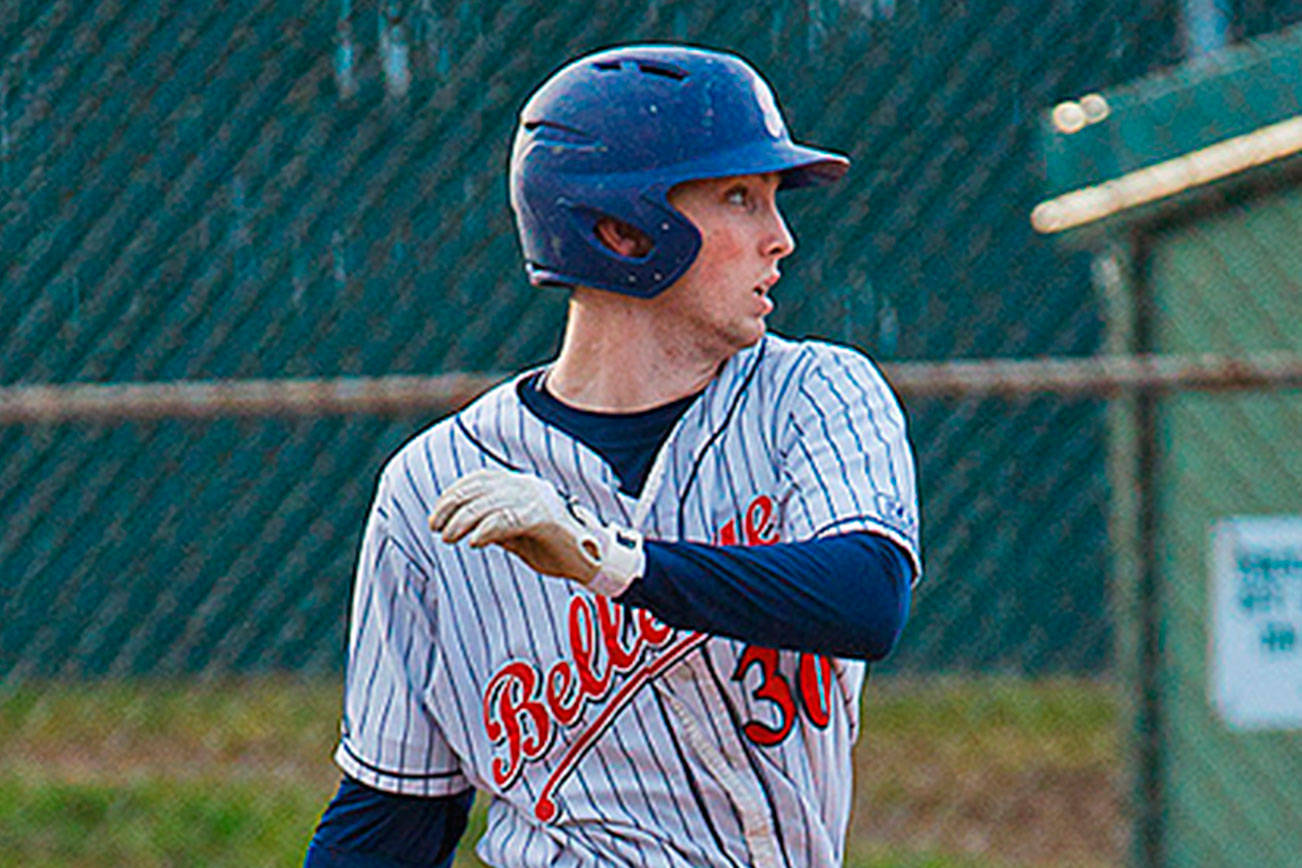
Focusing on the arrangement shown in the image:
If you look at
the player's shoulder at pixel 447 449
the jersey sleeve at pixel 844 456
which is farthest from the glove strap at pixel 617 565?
the player's shoulder at pixel 447 449

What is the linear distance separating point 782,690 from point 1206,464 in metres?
2.51

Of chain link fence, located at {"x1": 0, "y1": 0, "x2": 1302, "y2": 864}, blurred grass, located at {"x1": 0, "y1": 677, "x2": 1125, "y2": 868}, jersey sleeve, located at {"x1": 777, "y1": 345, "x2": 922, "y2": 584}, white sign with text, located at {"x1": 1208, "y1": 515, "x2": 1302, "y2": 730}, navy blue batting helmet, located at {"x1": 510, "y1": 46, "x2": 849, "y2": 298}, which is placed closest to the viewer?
jersey sleeve, located at {"x1": 777, "y1": 345, "x2": 922, "y2": 584}

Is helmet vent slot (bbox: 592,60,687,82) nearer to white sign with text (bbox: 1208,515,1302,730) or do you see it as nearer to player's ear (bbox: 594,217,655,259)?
player's ear (bbox: 594,217,655,259)

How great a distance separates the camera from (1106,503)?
5648 mm

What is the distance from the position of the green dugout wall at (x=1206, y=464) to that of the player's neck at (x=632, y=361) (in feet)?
7.40

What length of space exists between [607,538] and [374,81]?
2598 mm

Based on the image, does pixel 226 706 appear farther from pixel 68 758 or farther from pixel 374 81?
pixel 374 81

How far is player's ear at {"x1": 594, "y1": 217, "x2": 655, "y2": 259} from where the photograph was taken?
222 centimetres

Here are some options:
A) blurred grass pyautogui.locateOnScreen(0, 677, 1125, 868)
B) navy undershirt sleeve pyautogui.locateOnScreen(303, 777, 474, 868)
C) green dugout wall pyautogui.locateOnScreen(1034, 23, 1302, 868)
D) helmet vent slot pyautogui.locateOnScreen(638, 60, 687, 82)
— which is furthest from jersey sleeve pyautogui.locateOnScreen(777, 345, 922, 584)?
blurred grass pyautogui.locateOnScreen(0, 677, 1125, 868)

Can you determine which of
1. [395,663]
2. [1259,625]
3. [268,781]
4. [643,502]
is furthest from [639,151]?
[268,781]

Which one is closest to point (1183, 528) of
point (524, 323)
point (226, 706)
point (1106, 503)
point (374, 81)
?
point (1106, 503)

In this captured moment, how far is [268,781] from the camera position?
498 cm

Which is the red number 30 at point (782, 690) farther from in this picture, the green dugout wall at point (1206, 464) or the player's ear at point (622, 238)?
the green dugout wall at point (1206, 464)

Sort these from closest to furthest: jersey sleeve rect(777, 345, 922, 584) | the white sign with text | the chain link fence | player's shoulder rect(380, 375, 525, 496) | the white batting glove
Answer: the white batting glove < jersey sleeve rect(777, 345, 922, 584) < player's shoulder rect(380, 375, 525, 496) < the chain link fence < the white sign with text
